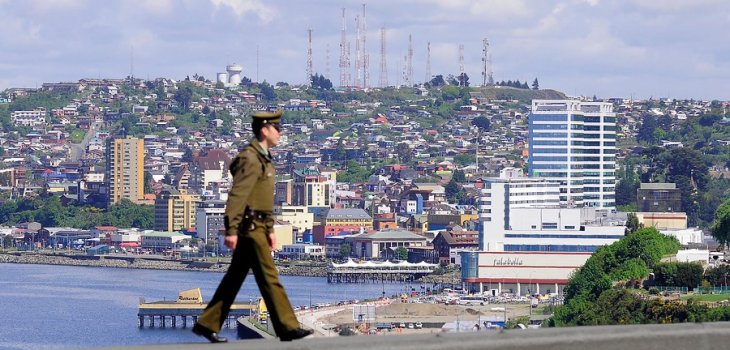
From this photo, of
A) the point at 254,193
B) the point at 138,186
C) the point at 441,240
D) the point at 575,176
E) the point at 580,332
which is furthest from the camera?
the point at 138,186

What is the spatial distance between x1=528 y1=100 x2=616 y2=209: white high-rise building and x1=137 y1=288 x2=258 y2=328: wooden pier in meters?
19.7

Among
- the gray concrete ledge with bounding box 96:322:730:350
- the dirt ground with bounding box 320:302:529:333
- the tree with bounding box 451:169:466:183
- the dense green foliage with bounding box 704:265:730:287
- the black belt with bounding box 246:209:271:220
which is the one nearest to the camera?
the gray concrete ledge with bounding box 96:322:730:350

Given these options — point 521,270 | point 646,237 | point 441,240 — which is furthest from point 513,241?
point 441,240

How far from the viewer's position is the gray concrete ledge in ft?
16.2

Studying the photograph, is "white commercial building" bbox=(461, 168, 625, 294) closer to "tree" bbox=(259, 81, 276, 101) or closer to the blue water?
the blue water

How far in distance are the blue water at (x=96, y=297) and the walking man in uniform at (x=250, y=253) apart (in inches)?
766

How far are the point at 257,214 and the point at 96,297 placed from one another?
167ft

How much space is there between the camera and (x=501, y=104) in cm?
14350

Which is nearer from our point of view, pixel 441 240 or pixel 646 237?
pixel 646 237

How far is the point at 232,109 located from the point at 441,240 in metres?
69.1

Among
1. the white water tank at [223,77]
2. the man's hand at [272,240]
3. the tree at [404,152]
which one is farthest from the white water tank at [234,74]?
the man's hand at [272,240]

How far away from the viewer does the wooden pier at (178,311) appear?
150 feet

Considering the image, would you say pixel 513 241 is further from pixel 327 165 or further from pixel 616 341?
pixel 327 165

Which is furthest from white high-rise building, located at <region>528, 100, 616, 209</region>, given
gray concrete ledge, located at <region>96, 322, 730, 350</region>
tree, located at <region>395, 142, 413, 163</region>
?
gray concrete ledge, located at <region>96, 322, 730, 350</region>
